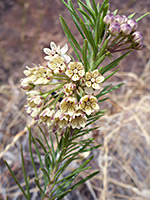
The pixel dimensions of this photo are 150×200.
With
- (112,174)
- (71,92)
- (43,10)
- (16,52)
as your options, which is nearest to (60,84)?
(71,92)

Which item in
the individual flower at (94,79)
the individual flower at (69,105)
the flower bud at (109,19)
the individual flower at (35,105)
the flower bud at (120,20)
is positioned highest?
the flower bud at (109,19)

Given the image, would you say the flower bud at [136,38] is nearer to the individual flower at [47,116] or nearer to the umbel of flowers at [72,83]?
the umbel of flowers at [72,83]

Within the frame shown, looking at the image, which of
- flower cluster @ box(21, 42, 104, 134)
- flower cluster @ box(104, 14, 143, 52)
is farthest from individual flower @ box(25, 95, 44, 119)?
flower cluster @ box(104, 14, 143, 52)

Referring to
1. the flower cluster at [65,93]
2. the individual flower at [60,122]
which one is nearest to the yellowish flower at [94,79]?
the flower cluster at [65,93]

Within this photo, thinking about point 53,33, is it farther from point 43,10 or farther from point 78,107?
point 78,107

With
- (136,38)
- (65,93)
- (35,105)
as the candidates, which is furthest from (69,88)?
(136,38)

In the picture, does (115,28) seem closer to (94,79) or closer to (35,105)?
(94,79)

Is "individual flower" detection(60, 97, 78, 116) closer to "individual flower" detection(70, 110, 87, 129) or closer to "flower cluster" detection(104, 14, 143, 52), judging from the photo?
"individual flower" detection(70, 110, 87, 129)
